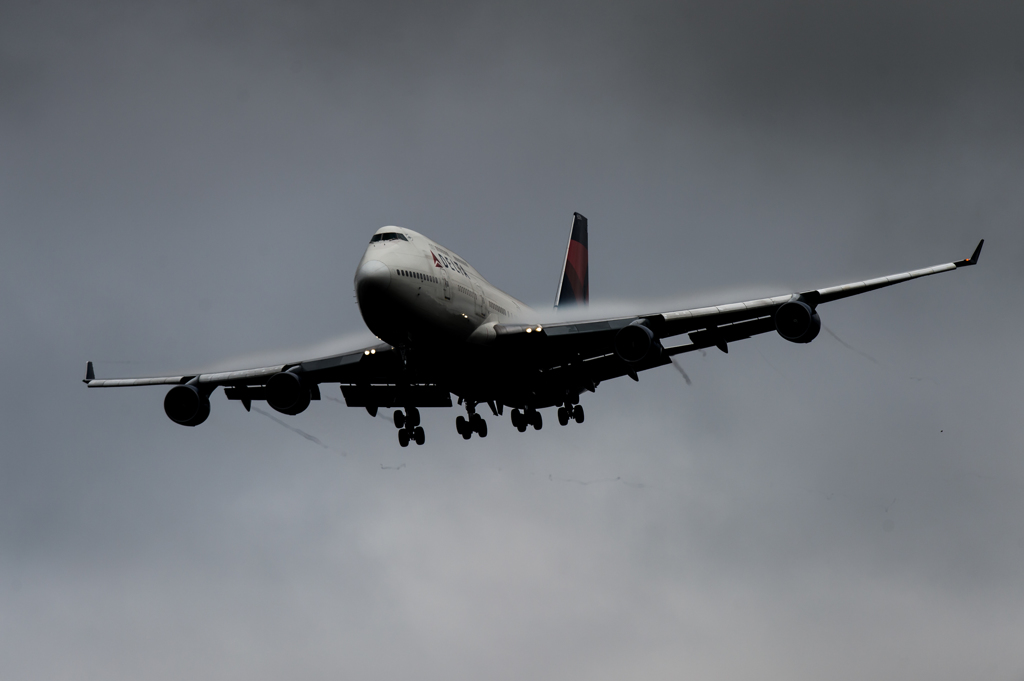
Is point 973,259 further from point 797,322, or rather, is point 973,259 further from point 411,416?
point 411,416

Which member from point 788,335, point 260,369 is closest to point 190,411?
point 260,369

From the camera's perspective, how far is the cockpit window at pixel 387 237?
128 feet

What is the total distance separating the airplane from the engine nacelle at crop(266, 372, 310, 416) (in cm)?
5

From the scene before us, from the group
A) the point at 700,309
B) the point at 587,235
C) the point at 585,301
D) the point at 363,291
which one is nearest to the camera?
the point at 363,291

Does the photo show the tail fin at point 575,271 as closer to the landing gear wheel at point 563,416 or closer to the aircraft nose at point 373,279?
the landing gear wheel at point 563,416

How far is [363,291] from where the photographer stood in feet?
122

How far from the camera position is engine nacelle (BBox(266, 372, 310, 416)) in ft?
148

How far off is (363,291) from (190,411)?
14.1 m

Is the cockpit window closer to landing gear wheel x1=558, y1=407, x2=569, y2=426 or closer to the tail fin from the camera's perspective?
landing gear wheel x1=558, y1=407, x2=569, y2=426

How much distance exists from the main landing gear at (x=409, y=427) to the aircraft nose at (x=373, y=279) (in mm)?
12649

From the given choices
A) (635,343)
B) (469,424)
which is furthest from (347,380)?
(635,343)

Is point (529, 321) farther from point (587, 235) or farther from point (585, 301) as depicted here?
point (587, 235)

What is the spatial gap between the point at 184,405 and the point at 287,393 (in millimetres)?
5200

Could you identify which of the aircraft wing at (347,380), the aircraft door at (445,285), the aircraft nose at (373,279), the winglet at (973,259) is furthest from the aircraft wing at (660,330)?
the aircraft nose at (373,279)
